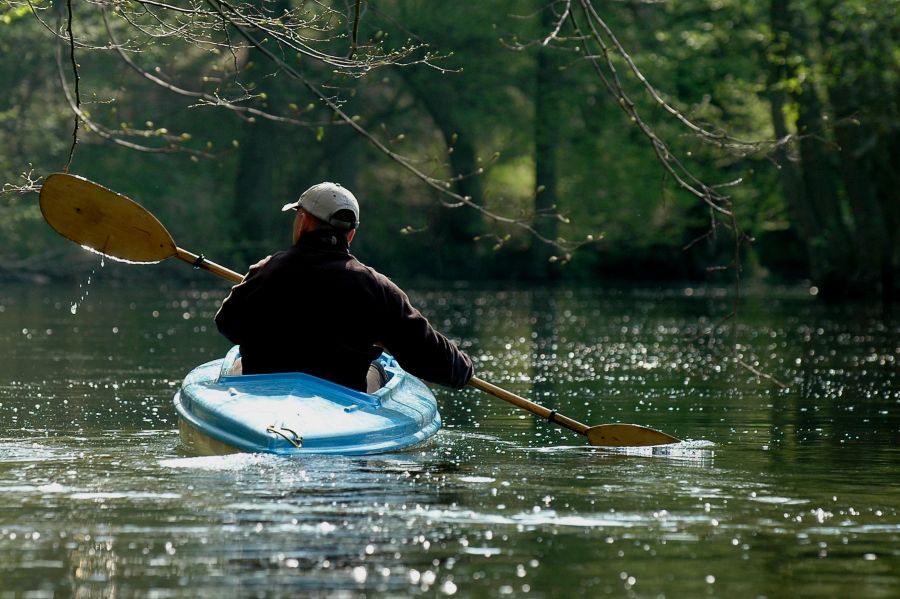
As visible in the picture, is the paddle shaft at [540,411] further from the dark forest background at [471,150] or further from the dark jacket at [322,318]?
the dark forest background at [471,150]

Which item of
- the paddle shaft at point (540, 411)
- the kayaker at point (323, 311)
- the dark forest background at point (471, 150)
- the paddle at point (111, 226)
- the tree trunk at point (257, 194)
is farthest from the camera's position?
the tree trunk at point (257, 194)

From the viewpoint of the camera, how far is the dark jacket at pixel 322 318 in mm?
7559

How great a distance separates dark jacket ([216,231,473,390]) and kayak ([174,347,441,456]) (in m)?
0.14

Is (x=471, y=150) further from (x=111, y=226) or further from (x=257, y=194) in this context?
(x=111, y=226)

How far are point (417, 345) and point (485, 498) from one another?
5.48 feet

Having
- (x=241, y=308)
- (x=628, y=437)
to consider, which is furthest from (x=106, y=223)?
(x=628, y=437)

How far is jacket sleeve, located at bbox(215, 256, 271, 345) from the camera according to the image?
7598mm

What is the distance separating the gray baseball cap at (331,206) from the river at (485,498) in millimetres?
1119

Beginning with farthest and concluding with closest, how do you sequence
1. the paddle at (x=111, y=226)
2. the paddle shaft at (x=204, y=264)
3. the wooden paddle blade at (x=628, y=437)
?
the paddle shaft at (x=204, y=264), the paddle at (x=111, y=226), the wooden paddle blade at (x=628, y=437)

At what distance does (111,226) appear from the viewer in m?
9.33

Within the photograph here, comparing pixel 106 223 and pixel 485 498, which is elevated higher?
pixel 106 223

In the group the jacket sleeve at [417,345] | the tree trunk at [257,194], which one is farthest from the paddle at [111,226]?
→ the tree trunk at [257,194]

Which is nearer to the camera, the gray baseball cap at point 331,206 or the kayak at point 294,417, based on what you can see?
the kayak at point 294,417

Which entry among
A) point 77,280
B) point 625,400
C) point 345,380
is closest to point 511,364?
point 625,400
